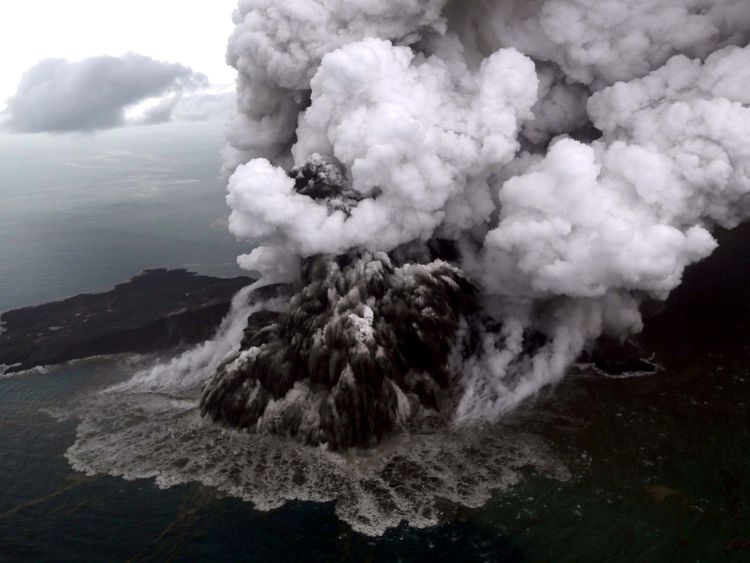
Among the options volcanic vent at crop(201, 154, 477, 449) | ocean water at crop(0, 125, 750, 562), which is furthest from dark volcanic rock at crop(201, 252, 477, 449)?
ocean water at crop(0, 125, 750, 562)

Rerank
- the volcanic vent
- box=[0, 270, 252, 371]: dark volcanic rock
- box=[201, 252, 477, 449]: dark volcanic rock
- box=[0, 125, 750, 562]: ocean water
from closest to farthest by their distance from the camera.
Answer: box=[0, 125, 750, 562]: ocean water
box=[201, 252, 477, 449]: dark volcanic rock
the volcanic vent
box=[0, 270, 252, 371]: dark volcanic rock

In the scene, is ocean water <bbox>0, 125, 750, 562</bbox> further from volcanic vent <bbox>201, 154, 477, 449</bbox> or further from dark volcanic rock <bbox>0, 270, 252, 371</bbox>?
dark volcanic rock <bbox>0, 270, 252, 371</bbox>

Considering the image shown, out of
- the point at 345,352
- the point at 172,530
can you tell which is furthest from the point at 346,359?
the point at 172,530

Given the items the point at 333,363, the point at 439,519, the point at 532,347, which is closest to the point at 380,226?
the point at 333,363

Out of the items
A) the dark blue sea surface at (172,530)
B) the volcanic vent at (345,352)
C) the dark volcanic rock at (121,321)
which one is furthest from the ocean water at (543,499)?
the dark volcanic rock at (121,321)

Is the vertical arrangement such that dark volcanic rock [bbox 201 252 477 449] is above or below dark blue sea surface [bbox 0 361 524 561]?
above

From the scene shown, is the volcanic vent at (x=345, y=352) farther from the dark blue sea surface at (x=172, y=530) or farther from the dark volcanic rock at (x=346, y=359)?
the dark blue sea surface at (x=172, y=530)

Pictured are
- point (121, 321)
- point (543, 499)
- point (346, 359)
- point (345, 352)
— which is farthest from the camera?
point (121, 321)

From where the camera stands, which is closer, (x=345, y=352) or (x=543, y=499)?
(x=543, y=499)

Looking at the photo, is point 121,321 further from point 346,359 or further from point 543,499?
point 543,499
